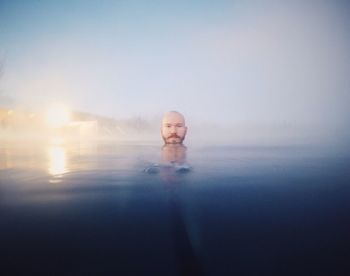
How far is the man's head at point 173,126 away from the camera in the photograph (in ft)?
20.0

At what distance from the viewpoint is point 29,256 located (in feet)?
7.32

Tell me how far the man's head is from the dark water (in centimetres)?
168

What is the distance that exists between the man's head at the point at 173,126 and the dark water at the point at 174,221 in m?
1.68

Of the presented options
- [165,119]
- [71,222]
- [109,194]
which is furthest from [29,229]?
[165,119]

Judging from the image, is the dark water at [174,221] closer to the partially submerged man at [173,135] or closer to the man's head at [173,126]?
the partially submerged man at [173,135]

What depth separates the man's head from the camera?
6102mm

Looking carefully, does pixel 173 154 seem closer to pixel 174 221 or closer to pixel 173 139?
pixel 173 139

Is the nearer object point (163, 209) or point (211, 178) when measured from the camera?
point (163, 209)

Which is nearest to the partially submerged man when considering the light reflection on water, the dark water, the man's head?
the man's head

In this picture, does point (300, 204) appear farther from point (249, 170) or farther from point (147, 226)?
point (147, 226)

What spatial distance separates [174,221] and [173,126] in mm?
3520

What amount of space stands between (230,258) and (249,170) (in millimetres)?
2715

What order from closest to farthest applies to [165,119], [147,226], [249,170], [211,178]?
[147,226], [211,178], [249,170], [165,119]

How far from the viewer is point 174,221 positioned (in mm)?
2795
